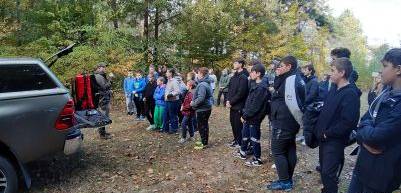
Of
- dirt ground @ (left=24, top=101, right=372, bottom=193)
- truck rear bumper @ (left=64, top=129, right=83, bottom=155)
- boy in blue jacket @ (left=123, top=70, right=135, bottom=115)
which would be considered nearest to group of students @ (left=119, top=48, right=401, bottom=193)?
dirt ground @ (left=24, top=101, right=372, bottom=193)

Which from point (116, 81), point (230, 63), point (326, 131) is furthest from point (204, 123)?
point (230, 63)

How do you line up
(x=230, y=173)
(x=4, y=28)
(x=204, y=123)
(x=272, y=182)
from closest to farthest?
(x=272, y=182)
(x=230, y=173)
(x=204, y=123)
(x=4, y=28)

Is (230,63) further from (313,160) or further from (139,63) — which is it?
(313,160)

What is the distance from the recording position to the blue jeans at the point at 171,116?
1066 centimetres

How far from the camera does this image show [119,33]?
19.4 metres

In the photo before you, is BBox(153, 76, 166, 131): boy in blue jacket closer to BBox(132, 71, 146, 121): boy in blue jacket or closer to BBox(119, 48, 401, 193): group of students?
BBox(119, 48, 401, 193): group of students

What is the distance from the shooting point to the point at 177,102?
10.6 m

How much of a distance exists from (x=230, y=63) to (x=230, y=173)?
19.7 meters

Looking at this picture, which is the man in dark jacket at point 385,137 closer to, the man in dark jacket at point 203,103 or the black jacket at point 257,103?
the black jacket at point 257,103

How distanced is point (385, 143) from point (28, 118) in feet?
14.8

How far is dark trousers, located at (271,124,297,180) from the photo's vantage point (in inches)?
242

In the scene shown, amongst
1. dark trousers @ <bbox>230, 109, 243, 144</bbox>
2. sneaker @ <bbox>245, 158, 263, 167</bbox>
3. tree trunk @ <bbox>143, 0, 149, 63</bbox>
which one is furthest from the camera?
tree trunk @ <bbox>143, 0, 149, 63</bbox>

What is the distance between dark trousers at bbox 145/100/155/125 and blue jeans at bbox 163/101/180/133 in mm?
836

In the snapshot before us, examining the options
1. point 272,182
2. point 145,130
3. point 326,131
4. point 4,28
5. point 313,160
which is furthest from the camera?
point 4,28
